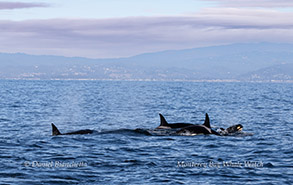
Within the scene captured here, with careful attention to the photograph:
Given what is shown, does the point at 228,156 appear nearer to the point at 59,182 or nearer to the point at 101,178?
the point at 101,178

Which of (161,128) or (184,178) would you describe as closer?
(184,178)

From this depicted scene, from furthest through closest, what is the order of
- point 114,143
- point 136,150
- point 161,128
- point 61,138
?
1. point 161,128
2. point 61,138
3. point 114,143
4. point 136,150

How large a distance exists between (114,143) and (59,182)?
340 inches

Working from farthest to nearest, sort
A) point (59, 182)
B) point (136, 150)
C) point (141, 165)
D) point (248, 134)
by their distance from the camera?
point (248, 134) → point (136, 150) → point (141, 165) → point (59, 182)

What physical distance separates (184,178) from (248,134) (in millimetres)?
13539

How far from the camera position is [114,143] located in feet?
76.7

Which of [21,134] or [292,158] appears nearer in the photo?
[292,158]

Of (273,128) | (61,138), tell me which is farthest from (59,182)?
(273,128)

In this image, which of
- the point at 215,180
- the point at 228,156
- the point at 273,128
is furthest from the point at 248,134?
the point at 215,180

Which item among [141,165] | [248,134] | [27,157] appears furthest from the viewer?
[248,134]

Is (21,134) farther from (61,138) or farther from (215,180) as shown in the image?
(215,180)

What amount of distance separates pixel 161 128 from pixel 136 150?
8858mm

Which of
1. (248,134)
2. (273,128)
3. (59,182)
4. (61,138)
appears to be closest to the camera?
(59,182)

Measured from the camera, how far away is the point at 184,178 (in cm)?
1547
